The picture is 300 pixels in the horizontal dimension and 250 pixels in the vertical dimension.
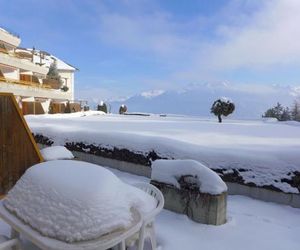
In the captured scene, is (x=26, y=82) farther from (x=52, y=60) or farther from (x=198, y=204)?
(x=198, y=204)

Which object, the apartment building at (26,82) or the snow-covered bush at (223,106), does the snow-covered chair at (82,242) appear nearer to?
the snow-covered bush at (223,106)

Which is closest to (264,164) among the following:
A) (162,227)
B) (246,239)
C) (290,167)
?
(290,167)

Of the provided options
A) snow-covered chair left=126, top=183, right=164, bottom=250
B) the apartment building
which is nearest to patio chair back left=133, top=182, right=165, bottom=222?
snow-covered chair left=126, top=183, right=164, bottom=250

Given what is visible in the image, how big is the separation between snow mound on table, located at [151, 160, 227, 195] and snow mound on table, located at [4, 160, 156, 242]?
1.78m

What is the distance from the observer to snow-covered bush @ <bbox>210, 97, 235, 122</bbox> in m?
23.3

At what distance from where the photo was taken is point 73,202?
2.85m

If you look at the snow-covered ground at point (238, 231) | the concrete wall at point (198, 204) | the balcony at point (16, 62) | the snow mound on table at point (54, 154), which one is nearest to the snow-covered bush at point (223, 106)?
the snow mound on table at point (54, 154)

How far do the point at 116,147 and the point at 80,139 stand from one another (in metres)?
1.76

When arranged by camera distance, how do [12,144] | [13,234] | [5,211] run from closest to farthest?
[5,211] → [13,234] → [12,144]

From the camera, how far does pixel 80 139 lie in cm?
1012

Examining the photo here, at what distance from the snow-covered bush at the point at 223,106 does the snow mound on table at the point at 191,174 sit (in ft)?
60.8

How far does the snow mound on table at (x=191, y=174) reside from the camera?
16.3 feet

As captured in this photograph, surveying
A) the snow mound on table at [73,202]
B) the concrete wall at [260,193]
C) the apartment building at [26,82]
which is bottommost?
the concrete wall at [260,193]

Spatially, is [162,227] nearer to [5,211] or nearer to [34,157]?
[5,211]
